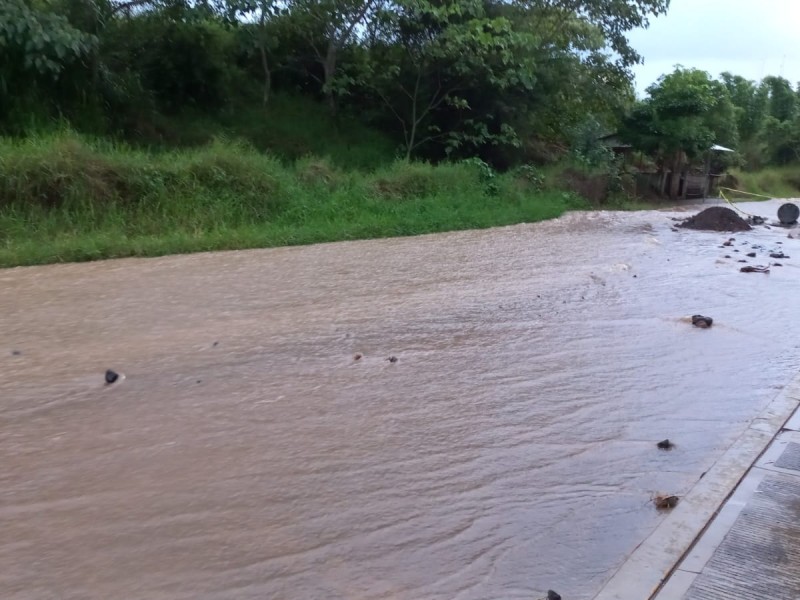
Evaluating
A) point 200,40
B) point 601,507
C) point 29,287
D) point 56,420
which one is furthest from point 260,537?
point 200,40

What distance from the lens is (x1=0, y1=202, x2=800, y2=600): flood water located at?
3.54m

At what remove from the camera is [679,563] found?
132 inches

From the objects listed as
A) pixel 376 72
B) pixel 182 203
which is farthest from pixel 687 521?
pixel 376 72

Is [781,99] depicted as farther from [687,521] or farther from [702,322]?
[687,521]

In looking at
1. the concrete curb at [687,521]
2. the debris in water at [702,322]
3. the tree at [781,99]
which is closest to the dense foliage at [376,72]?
the debris in water at [702,322]

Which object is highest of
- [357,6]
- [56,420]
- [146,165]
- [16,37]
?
[357,6]

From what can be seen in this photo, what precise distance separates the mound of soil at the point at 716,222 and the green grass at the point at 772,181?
1860cm

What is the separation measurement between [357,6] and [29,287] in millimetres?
12601

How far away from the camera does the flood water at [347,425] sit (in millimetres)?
3545

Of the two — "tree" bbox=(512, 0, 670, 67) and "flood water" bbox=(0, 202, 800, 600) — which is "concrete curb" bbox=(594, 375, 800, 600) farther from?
"tree" bbox=(512, 0, 670, 67)

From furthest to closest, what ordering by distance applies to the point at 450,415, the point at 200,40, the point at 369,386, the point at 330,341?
the point at 200,40
the point at 330,341
the point at 369,386
the point at 450,415

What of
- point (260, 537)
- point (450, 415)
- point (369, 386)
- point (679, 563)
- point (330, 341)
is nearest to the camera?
point (679, 563)

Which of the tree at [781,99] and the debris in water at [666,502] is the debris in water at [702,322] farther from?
the tree at [781,99]

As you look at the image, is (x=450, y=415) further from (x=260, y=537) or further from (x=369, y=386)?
(x=260, y=537)
